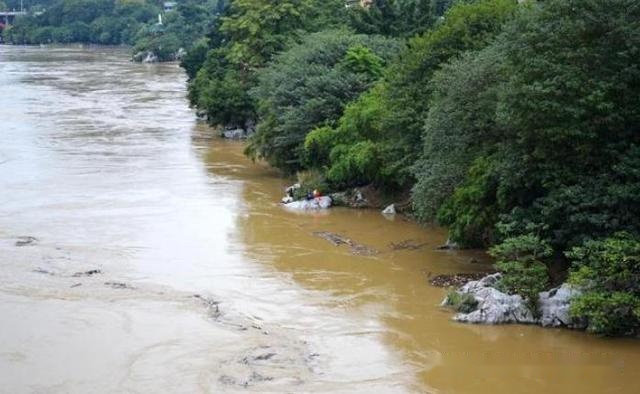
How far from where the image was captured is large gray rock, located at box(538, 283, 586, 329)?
15.6 meters

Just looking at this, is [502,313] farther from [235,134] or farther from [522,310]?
[235,134]

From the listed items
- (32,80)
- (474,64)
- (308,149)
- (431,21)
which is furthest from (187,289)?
(32,80)

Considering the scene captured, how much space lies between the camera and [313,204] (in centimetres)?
2673

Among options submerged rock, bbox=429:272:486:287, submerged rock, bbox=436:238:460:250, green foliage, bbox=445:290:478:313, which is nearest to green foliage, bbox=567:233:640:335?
green foliage, bbox=445:290:478:313

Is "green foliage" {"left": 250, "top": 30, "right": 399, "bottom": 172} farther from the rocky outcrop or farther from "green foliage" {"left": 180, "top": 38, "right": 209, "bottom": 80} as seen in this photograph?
"green foliage" {"left": 180, "top": 38, "right": 209, "bottom": 80}

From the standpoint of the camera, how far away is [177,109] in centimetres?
5312

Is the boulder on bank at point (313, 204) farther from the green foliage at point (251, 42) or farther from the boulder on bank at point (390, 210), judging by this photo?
the green foliage at point (251, 42)

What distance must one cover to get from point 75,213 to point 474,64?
40.4 feet

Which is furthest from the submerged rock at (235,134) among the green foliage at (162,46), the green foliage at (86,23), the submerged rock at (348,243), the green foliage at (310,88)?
the green foliage at (86,23)

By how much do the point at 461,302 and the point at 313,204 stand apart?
10.6 m

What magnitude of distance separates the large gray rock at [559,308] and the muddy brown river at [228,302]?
22 cm

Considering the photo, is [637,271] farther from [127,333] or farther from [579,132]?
[127,333]

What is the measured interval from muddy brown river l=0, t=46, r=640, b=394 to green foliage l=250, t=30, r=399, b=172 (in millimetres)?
1424

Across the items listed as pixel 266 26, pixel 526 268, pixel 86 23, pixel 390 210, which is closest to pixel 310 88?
pixel 390 210
